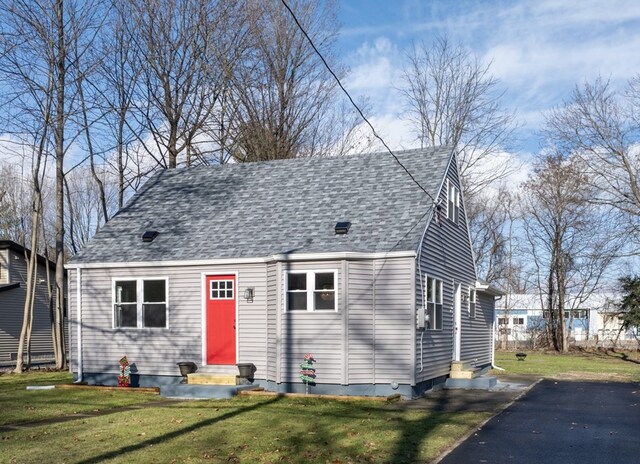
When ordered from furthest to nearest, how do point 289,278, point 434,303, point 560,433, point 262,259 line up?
point 434,303, point 262,259, point 289,278, point 560,433

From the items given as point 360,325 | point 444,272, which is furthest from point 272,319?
point 444,272

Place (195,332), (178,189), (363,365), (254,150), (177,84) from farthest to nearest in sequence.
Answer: (254,150) < (177,84) < (178,189) < (195,332) < (363,365)

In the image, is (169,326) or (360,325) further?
(169,326)

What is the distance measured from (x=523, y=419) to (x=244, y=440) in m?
5.12

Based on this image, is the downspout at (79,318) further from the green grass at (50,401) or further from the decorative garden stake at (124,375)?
the decorative garden stake at (124,375)

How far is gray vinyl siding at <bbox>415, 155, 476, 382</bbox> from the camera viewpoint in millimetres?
15938

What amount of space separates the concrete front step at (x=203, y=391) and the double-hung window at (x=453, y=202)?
7223 millimetres

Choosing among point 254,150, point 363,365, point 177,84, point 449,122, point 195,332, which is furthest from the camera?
point 449,122

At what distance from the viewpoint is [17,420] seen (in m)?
12.2

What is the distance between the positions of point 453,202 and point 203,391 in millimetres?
8569

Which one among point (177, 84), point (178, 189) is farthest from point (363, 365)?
point (177, 84)

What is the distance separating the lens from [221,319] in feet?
55.5

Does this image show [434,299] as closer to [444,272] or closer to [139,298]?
[444,272]

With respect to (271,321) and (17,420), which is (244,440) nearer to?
(17,420)
